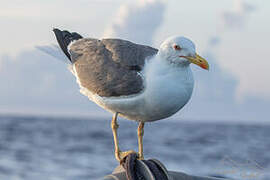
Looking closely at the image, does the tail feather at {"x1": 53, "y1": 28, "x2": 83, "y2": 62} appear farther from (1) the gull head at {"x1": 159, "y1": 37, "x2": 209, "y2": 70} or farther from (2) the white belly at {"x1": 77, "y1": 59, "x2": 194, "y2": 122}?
A: (1) the gull head at {"x1": 159, "y1": 37, "x2": 209, "y2": 70}

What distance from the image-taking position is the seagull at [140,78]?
470 centimetres

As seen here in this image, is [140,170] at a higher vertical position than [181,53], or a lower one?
lower

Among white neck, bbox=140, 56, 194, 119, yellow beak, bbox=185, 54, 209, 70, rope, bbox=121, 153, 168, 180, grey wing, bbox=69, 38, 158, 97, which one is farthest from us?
grey wing, bbox=69, 38, 158, 97

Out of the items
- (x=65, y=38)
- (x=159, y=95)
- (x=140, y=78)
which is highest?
(x=65, y=38)

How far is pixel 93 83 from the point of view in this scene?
5340 millimetres

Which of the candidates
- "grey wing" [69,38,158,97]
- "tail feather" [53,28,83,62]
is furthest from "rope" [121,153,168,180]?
"tail feather" [53,28,83,62]

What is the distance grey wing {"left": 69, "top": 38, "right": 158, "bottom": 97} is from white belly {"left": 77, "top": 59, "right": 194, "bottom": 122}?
0.37 ft

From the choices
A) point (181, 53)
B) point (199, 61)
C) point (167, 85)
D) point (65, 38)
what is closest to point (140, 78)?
point (167, 85)

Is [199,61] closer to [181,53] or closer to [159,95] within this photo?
[181,53]

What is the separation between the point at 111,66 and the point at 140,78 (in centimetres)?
46

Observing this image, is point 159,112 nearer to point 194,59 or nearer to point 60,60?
point 194,59

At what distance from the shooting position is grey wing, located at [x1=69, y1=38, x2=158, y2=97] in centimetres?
502

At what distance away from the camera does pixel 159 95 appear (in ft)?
15.3

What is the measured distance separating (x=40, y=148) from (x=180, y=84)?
85.4 ft
